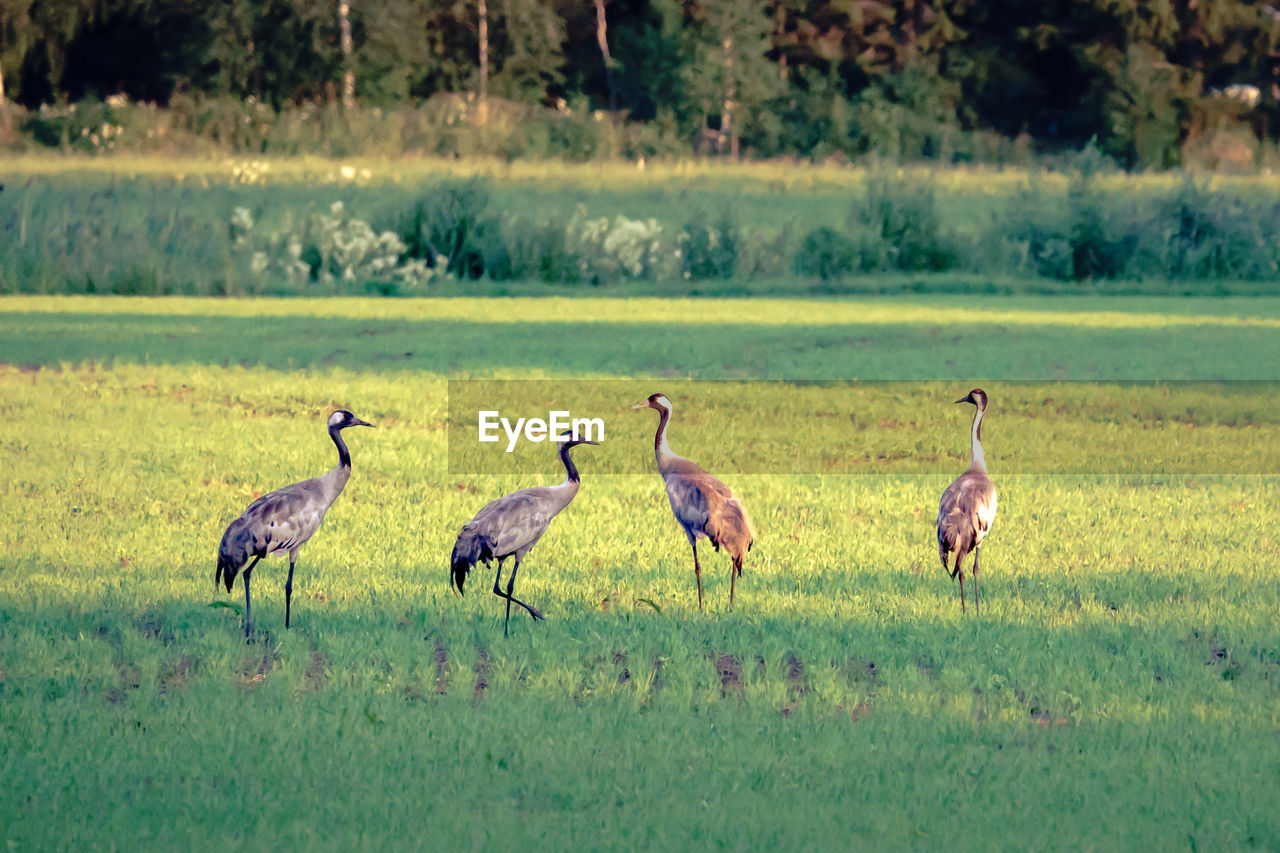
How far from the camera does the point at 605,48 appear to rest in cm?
5472

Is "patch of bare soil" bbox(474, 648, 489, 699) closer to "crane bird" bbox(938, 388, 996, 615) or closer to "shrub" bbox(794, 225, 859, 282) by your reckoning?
"crane bird" bbox(938, 388, 996, 615)

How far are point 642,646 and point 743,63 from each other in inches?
1819

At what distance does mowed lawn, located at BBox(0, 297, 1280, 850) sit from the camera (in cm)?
549

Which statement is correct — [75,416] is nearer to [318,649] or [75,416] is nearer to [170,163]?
[318,649]

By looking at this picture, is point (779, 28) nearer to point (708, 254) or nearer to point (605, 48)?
point (605, 48)

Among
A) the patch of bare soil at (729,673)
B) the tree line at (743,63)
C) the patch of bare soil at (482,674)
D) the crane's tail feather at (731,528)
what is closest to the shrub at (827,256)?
the tree line at (743,63)

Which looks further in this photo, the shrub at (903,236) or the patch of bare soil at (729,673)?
the shrub at (903,236)

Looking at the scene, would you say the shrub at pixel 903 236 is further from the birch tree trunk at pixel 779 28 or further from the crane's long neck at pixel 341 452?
the birch tree trunk at pixel 779 28

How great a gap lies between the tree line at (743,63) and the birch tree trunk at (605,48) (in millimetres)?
95

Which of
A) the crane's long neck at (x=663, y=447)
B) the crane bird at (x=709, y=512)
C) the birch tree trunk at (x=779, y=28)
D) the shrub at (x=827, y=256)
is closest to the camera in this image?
the crane bird at (x=709, y=512)

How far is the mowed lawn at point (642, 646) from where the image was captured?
5492mm

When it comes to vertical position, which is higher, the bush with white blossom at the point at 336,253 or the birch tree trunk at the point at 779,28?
the birch tree trunk at the point at 779,28

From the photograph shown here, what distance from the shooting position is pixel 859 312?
2505cm

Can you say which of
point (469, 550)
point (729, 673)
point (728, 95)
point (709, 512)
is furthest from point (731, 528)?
point (728, 95)
